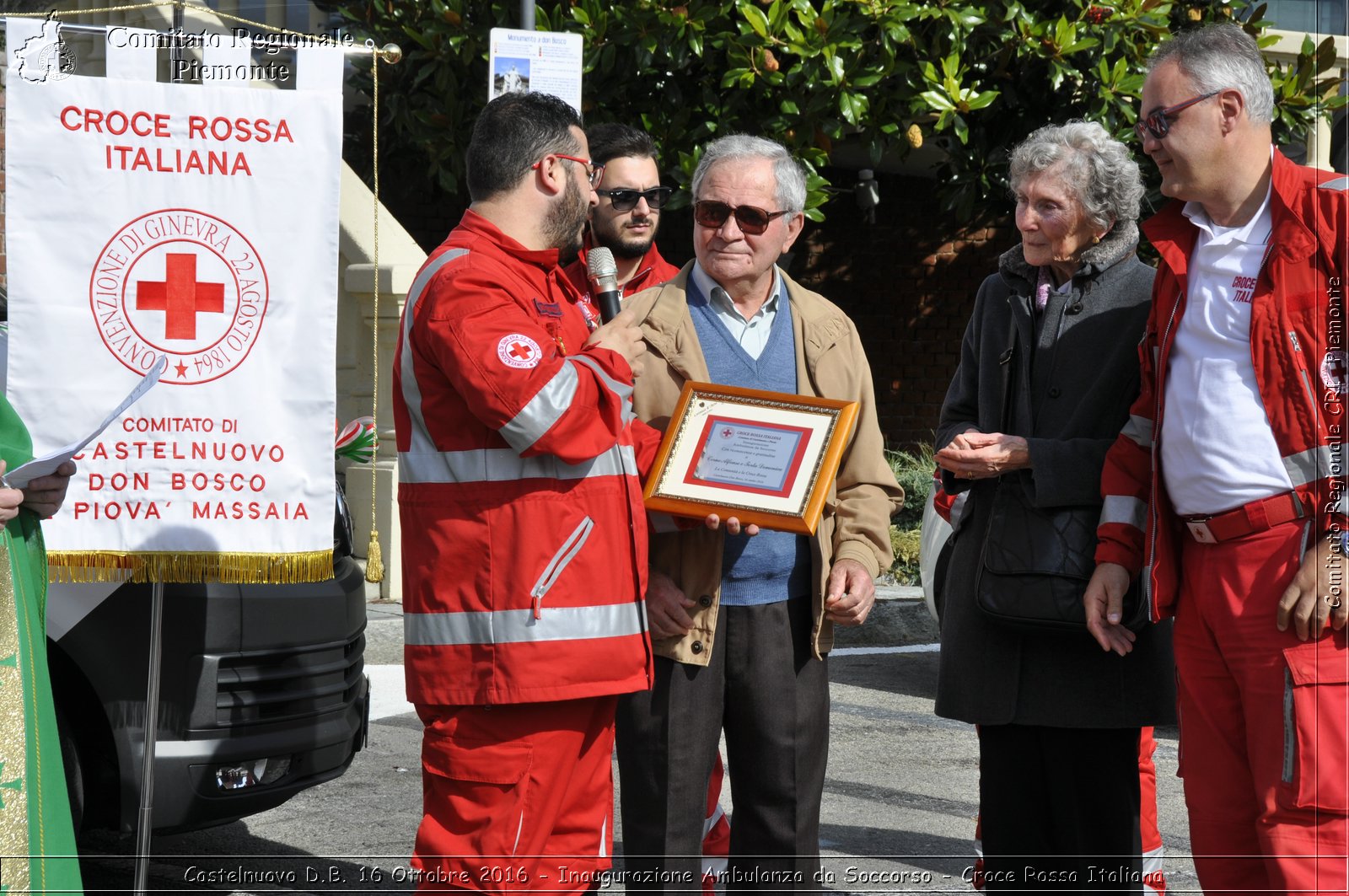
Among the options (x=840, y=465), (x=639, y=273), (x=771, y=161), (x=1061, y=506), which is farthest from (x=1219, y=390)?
(x=639, y=273)

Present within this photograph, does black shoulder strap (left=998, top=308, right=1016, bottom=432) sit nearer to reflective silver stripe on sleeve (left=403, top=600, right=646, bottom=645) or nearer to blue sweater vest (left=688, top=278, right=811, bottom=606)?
blue sweater vest (left=688, top=278, right=811, bottom=606)

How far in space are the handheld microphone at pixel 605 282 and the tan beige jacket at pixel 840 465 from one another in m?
0.06

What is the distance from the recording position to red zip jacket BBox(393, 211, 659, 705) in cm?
291

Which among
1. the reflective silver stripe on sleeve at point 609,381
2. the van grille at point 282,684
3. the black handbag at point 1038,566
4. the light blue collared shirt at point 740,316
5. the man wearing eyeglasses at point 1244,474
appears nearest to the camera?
the man wearing eyeglasses at point 1244,474

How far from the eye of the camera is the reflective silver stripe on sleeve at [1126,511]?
125 inches

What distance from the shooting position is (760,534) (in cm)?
346

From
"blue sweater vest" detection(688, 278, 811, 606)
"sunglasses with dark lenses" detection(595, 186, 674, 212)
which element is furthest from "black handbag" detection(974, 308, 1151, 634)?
"sunglasses with dark lenses" detection(595, 186, 674, 212)

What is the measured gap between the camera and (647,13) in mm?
8906

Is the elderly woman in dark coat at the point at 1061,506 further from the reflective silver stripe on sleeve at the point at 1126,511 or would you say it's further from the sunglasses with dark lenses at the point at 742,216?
the sunglasses with dark lenses at the point at 742,216

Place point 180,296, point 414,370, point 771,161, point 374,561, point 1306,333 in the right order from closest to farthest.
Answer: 1. point 1306,333
2. point 414,370
3. point 771,161
4. point 180,296
5. point 374,561

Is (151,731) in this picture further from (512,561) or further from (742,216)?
(742,216)

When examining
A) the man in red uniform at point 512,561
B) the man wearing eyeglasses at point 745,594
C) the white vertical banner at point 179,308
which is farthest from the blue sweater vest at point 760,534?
the white vertical banner at point 179,308

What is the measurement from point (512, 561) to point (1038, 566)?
1205 mm

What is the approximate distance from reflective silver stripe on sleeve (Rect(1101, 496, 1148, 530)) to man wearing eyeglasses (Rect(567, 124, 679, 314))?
204 cm
